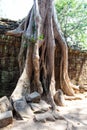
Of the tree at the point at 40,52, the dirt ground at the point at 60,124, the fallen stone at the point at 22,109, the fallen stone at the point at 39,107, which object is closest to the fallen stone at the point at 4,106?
the fallen stone at the point at 22,109

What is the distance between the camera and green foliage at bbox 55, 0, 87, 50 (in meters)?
8.12

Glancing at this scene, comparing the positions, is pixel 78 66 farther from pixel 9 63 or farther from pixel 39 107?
pixel 39 107

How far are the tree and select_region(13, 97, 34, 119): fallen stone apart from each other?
470 mm

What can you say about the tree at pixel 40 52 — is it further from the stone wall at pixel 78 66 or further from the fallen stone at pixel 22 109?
the stone wall at pixel 78 66

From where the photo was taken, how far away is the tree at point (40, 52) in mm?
4332

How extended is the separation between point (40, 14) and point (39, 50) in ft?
2.96

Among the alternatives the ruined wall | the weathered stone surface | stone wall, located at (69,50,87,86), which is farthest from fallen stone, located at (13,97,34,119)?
stone wall, located at (69,50,87,86)

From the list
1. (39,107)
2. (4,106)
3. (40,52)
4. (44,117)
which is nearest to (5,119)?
(4,106)

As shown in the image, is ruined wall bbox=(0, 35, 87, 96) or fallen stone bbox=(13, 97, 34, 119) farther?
ruined wall bbox=(0, 35, 87, 96)

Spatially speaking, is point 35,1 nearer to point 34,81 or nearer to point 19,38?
point 19,38

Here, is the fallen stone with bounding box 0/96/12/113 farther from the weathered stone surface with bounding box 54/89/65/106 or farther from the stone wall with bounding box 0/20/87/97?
the stone wall with bounding box 0/20/87/97

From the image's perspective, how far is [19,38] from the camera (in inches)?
205

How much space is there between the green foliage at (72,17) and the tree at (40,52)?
3203 millimetres

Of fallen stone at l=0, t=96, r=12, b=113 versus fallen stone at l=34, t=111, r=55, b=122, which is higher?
fallen stone at l=0, t=96, r=12, b=113
